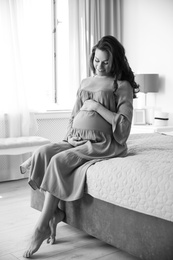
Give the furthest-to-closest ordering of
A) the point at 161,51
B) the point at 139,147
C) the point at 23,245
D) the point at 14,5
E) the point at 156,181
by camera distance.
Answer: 1. the point at 161,51
2. the point at 14,5
3. the point at 139,147
4. the point at 23,245
5. the point at 156,181

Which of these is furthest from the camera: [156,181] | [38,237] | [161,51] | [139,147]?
[161,51]

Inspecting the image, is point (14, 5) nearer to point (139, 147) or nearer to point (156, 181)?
point (139, 147)

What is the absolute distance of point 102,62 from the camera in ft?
7.36

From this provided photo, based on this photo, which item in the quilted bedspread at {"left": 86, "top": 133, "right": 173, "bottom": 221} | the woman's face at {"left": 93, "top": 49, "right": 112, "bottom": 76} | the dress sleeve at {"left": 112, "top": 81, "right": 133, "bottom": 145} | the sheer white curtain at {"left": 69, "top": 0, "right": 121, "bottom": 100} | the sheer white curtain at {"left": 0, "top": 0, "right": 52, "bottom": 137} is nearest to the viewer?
the quilted bedspread at {"left": 86, "top": 133, "right": 173, "bottom": 221}

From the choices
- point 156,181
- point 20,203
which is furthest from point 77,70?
point 156,181

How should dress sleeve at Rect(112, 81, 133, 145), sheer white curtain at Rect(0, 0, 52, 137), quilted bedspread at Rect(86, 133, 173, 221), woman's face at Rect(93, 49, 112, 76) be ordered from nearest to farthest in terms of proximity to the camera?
quilted bedspread at Rect(86, 133, 173, 221), dress sleeve at Rect(112, 81, 133, 145), woman's face at Rect(93, 49, 112, 76), sheer white curtain at Rect(0, 0, 52, 137)

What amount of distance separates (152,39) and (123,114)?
8.73 feet

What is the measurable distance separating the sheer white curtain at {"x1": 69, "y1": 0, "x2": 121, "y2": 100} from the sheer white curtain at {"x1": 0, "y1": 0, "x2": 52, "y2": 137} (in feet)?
1.61

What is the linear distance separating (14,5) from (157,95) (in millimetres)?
1951

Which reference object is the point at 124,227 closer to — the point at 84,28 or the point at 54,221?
the point at 54,221

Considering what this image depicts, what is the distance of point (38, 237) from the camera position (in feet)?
6.59

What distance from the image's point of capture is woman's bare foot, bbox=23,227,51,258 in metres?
1.97

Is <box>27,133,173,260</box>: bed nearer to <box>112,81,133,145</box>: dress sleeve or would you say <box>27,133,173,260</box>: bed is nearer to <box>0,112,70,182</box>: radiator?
<box>112,81,133,145</box>: dress sleeve

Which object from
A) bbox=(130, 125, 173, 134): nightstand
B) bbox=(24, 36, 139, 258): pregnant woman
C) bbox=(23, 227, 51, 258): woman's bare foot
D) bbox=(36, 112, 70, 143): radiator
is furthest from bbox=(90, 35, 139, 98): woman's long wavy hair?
bbox=(36, 112, 70, 143): radiator
